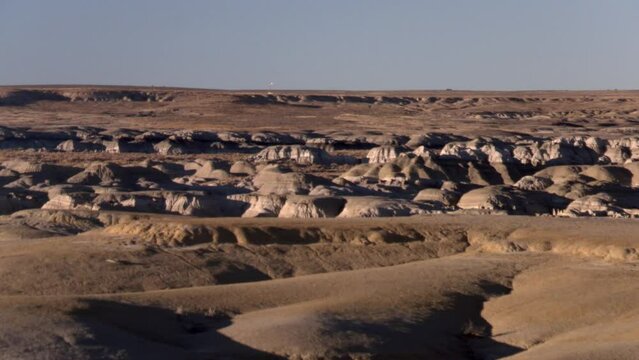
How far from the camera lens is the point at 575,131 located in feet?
424

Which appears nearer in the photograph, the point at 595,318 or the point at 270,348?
the point at 270,348

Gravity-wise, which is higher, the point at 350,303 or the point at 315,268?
the point at 350,303

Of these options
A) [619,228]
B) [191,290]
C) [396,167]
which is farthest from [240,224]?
[396,167]

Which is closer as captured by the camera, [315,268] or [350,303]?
[350,303]

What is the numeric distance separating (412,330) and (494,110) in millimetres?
165186

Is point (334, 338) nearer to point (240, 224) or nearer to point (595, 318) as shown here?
point (595, 318)

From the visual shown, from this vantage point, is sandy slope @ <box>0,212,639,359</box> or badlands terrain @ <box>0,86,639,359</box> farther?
badlands terrain @ <box>0,86,639,359</box>

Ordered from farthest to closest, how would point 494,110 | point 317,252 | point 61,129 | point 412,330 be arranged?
point 494,110
point 61,129
point 317,252
point 412,330

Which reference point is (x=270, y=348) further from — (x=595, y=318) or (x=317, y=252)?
(x=317, y=252)

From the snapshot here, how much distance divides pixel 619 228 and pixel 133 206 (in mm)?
22173

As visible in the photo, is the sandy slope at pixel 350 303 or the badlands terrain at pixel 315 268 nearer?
the sandy slope at pixel 350 303

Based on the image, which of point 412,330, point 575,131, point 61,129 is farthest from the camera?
point 575,131

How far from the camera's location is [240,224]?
3331 cm

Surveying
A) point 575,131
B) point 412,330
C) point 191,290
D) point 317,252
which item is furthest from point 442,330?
point 575,131
